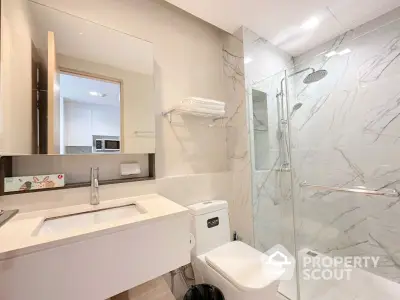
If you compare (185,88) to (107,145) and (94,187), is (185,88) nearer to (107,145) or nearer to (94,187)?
(107,145)

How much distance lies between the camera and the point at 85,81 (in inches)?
48.9

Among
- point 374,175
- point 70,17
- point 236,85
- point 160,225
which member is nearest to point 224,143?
point 236,85

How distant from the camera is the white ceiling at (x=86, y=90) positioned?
3.87ft

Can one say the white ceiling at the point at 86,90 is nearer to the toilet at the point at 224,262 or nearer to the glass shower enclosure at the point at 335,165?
the toilet at the point at 224,262

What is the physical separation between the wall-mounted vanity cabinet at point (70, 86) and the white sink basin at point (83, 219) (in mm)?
381

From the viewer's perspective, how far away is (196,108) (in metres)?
1.55

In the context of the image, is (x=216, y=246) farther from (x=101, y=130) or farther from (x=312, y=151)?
(x=312, y=151)

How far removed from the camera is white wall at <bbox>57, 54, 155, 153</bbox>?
1374 millimetres

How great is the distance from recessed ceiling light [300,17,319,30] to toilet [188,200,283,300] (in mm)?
1787

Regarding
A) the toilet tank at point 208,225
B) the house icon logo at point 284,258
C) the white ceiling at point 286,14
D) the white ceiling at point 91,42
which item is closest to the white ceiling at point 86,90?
the white ceiling at point 91,42

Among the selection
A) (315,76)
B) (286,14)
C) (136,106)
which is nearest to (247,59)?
(286,14)

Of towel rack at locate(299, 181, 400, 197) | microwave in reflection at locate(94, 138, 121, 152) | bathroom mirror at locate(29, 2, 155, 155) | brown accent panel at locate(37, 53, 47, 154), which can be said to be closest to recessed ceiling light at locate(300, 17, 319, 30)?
bathroom mirror at locate(29, 2, 155, 155)

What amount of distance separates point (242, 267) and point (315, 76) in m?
2.03

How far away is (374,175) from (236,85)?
4.85 ft
